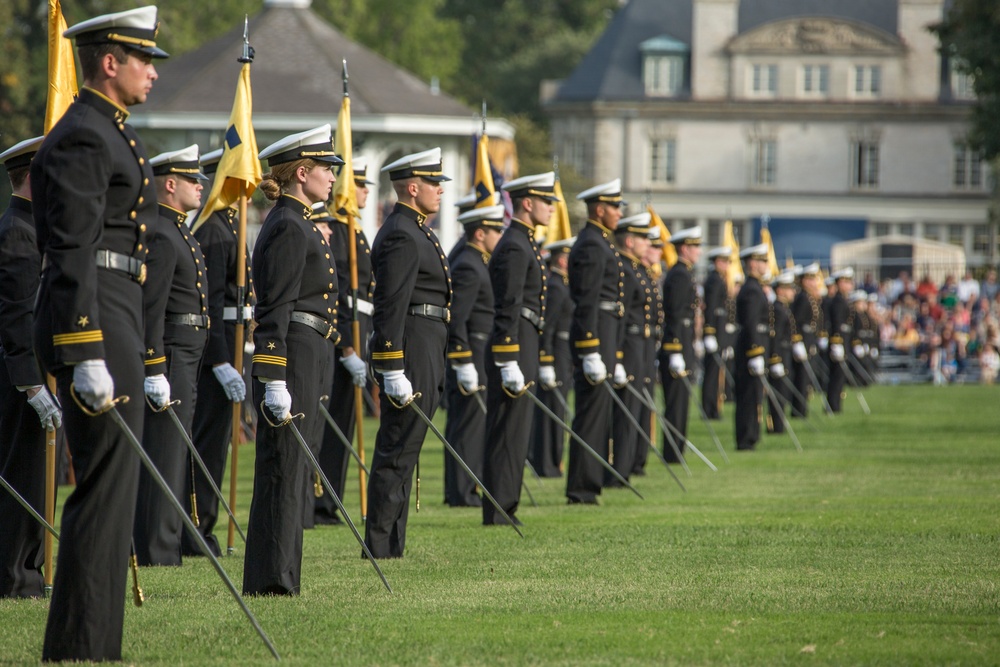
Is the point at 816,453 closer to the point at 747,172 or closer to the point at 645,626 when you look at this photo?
the point at 645,626

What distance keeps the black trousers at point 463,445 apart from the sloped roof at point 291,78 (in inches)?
893

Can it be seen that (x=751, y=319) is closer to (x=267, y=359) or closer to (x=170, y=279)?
(x=170, y=279)

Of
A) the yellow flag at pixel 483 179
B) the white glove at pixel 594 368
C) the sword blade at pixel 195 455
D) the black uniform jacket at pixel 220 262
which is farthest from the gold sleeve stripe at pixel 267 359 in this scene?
the yellow flag at pixel 483 179

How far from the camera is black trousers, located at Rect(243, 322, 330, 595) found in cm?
869

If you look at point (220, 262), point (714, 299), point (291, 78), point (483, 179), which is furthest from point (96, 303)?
point (291, 78)

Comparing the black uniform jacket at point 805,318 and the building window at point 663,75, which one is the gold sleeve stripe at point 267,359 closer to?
the black uniform jacket at point 805,318

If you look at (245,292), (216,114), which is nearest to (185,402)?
(245,292)

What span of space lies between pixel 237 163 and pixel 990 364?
3103 cm

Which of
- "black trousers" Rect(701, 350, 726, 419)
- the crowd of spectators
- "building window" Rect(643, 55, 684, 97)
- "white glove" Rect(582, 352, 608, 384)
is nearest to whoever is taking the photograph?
"white glove" Rect(582, 352, 608, 384)

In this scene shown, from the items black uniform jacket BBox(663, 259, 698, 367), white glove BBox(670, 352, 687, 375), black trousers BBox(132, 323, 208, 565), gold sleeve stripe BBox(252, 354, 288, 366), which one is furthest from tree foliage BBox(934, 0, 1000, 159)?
gold sleeve stripe BBox(252, 354, 288, 366)

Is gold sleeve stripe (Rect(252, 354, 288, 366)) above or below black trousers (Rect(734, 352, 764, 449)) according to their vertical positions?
above

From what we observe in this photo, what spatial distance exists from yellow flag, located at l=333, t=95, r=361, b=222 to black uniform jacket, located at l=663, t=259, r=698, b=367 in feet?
20.4

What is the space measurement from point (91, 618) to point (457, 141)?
3306 centimetres

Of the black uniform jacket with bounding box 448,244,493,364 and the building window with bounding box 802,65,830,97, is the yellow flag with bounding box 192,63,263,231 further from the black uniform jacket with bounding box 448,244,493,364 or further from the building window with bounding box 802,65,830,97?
the building window with bounding box 802,65,830,97
